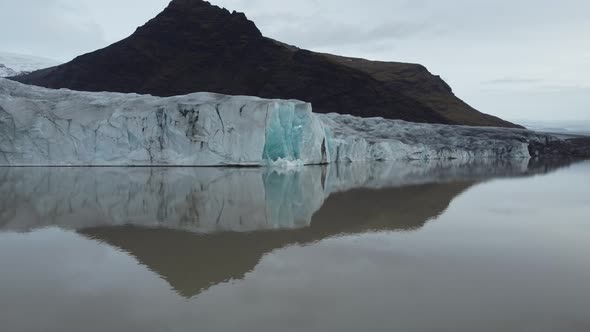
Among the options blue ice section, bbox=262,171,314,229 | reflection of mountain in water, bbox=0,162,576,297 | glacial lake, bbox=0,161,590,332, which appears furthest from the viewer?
blue ice section, bbox=262,171,314,229

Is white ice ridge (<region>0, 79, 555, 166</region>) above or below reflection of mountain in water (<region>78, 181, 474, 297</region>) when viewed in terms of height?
above

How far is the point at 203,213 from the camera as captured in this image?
9711 millimetres

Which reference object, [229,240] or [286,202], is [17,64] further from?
[229,240]

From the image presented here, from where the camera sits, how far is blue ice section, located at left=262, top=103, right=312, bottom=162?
23.8m

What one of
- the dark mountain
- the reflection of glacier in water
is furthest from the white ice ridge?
the dark mountain

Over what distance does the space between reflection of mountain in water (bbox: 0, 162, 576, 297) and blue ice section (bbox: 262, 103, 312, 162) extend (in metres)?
7.14

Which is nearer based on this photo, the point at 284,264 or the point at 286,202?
the point at 284,264

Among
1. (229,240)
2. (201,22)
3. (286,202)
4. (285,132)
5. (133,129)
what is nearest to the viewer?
(229,240)

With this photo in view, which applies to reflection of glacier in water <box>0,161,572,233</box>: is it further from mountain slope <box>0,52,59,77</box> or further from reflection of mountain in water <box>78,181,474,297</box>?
mountain slope <box>0,52,59,77</box>

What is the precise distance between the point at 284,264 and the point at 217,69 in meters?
58.2

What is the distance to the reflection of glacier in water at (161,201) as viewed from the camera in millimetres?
8734

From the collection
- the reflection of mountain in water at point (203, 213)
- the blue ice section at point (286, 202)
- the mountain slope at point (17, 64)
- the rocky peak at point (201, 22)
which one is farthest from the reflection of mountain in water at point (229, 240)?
the mountain slope at point (17, 64)

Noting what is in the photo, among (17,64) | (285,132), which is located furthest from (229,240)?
(17,64)

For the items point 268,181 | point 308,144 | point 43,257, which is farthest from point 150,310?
A: point 308,144
